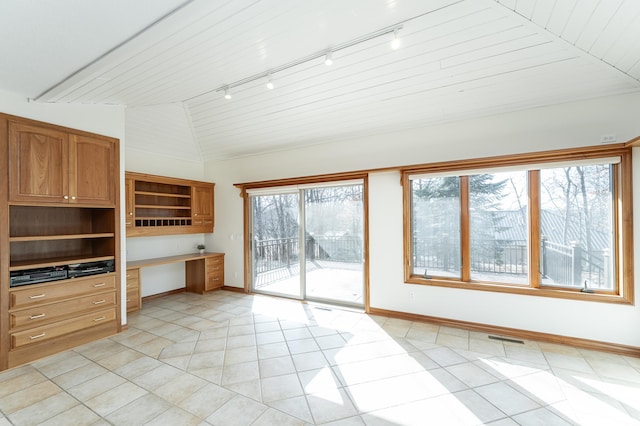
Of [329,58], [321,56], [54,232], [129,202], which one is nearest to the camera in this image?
[329,58]

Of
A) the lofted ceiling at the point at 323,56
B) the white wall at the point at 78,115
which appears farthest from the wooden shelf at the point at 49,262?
the lofted ceiling at the point at 323,56

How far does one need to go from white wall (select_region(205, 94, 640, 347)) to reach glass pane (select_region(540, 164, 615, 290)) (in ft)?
0.77

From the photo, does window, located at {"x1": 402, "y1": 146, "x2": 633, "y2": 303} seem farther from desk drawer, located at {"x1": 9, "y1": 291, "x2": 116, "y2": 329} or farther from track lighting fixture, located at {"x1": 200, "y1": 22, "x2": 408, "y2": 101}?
desk drawer, located at {"x1": 9, "y1": 291, "x2": 116, "y2": 329}

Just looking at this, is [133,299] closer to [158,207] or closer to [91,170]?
[158,207]

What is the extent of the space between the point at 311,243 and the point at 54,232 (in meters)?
3.37

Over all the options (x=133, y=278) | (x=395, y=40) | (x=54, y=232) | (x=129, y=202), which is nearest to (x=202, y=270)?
(x=133, y=278)

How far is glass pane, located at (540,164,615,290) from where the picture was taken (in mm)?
3012

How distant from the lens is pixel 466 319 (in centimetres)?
351

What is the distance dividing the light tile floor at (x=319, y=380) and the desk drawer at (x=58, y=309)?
41 centimetres

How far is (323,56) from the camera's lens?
2.77 metres

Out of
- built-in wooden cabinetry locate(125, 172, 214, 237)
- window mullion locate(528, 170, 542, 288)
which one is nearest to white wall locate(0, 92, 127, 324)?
built-in wooden cabinetry locate(125, 172, 214, 237)

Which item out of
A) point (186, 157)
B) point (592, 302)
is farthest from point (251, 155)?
point (592, 302)

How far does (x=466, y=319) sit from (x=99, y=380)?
3960 millimetres

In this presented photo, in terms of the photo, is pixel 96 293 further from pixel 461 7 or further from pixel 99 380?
pixel 461 7
